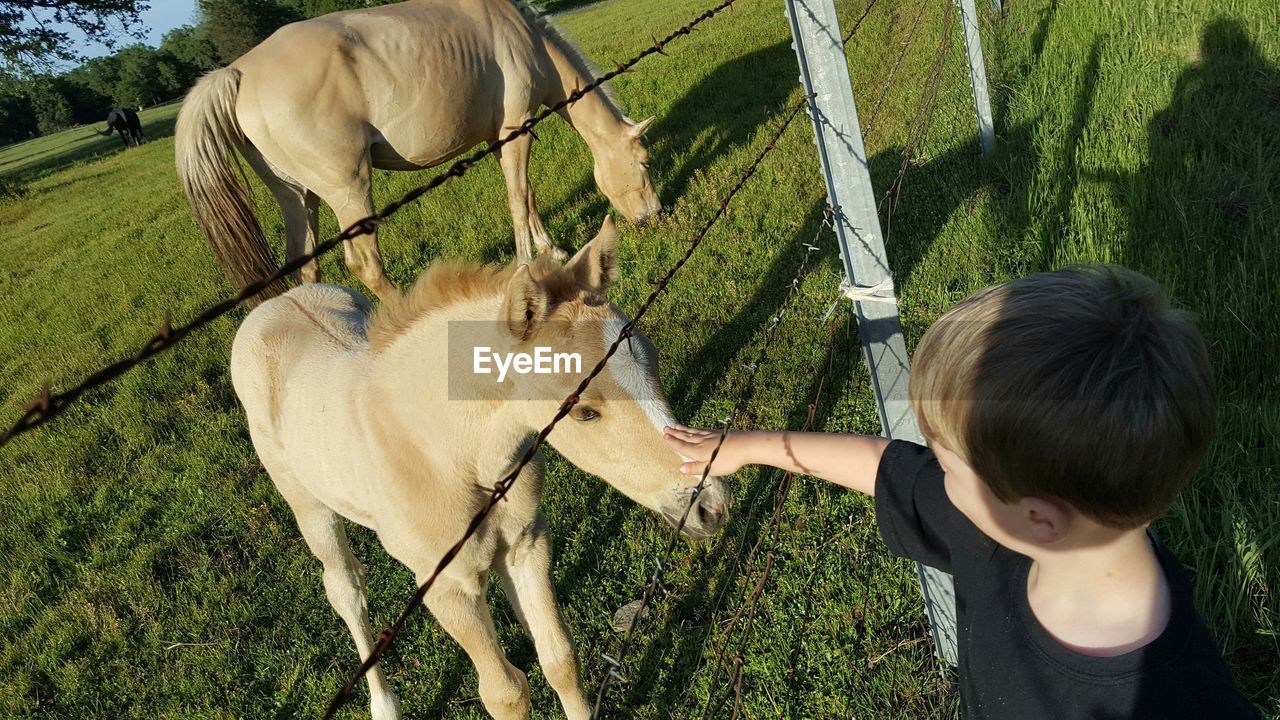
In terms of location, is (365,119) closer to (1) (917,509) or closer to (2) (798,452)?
(2) (798,452)

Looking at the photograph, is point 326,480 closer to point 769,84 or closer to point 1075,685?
point 1075,685

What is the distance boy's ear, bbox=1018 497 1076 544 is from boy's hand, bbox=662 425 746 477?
71 centimetres

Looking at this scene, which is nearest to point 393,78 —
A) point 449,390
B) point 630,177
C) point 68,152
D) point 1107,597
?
point 630,177

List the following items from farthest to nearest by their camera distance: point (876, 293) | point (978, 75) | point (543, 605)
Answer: point (978, 75) → point (543, 605) → point (876, 293)

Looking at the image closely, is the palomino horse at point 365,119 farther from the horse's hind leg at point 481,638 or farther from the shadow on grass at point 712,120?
the horse's hind leg at point 481,638

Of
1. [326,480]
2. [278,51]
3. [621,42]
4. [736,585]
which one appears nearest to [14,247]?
[278,51]

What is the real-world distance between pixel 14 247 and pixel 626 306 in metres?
12.4

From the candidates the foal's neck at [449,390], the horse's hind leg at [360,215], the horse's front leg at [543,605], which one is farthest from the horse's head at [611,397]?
the horse's hind leg at [360,215]

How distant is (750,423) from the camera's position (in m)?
3.91

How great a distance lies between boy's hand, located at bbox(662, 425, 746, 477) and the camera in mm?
1895

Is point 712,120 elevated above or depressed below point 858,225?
below

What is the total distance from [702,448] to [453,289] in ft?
2.95

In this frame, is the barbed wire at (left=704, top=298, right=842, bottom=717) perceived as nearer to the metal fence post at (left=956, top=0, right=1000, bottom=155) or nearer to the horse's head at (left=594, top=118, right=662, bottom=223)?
the metal fence post at (left=956, top=0, right=1000, bottom=155)

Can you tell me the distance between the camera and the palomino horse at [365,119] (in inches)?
217
